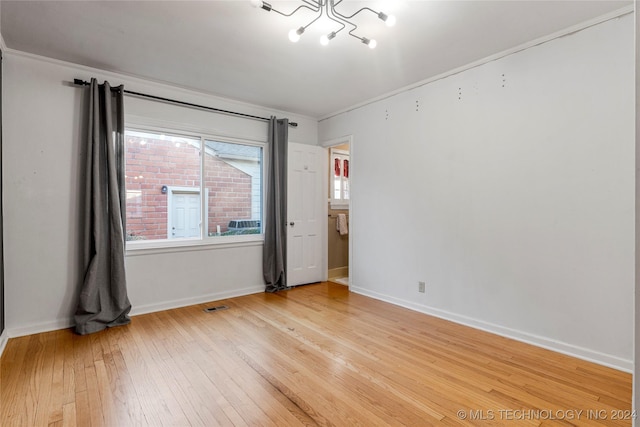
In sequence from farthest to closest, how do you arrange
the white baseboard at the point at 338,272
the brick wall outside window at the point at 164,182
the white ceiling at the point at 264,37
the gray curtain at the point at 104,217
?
the white baseboard at the point at 338,272, the brick wall outside window at the point at 164,182, the gray curtain at the point at 104,217, the white ceiling at the point at 264,37

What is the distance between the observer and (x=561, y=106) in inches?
A: 103

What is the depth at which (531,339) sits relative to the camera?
277cm

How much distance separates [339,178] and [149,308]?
11.9 feet

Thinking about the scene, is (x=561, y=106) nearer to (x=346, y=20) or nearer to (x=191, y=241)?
(x=346, y=20)

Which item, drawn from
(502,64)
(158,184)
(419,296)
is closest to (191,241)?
(158,184)

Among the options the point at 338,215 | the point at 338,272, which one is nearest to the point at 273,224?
the point at 338,215

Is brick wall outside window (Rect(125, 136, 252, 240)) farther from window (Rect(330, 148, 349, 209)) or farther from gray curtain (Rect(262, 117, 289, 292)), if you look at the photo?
window (Rect(330, 148, 349, 209))

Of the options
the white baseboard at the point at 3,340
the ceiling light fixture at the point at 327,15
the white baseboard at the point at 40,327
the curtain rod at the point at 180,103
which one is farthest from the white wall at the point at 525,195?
the white baseboard at the point at 3,340

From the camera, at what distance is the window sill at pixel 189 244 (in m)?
3.55

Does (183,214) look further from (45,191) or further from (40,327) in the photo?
(40,327)

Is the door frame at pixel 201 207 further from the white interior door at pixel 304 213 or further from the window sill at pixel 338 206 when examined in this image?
the window sill at pixel 338 206

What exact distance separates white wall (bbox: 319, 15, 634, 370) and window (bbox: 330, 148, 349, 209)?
1699 millimetres

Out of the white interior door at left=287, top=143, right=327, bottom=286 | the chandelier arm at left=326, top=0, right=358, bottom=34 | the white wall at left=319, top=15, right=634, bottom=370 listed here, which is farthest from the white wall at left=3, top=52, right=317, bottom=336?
the white wall at left=319, top=15, right=634, bottom=370

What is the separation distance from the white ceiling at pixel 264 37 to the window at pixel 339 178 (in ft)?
6.95
